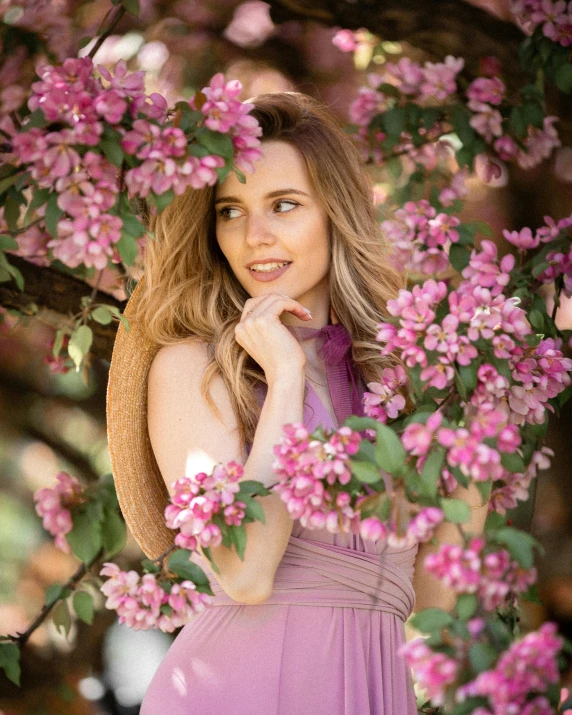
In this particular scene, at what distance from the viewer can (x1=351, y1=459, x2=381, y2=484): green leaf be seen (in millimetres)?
1491

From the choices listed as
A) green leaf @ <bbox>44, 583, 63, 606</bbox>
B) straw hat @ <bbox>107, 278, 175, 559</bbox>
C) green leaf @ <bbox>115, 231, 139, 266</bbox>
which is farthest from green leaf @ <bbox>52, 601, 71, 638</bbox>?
green leaf @ <bbox>115, 231, 139, 266</bbox>

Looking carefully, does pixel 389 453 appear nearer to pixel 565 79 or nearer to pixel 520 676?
pixel 520 676

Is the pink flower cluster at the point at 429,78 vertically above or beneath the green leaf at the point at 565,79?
beneath

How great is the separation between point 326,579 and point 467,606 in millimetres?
685

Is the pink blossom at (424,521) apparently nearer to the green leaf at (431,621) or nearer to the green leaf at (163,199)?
the green leaf at (431,621)

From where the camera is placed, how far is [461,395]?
170 cm

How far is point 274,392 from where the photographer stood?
195 cm

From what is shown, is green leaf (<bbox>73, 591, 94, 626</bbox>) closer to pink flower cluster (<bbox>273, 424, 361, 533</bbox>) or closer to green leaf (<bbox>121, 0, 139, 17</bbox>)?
pink flower cluster (<bbox>273, 424, 361, 533</bbox>)

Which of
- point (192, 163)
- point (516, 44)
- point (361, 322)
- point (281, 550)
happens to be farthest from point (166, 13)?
point (281, 550)

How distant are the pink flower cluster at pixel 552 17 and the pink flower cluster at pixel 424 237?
0.44m

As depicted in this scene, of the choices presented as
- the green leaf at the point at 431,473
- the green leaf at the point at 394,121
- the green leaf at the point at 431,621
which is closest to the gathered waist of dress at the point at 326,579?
the green leaf at the point at 431,473

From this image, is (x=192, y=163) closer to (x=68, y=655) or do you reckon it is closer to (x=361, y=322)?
(x=361, y=322)

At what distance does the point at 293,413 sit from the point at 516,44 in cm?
134

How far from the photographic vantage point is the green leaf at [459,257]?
81.2 inches
